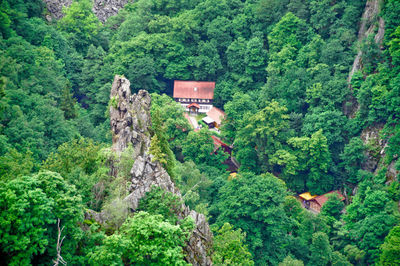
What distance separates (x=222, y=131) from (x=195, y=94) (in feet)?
35.1

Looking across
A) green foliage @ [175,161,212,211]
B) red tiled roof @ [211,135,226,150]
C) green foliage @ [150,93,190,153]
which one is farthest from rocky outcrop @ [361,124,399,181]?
A: green foliage @ [150,93,190,153]

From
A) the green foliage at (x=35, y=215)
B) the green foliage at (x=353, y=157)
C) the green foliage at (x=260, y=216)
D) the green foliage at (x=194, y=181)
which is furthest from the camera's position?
the green foliage at (x=353, y=157)

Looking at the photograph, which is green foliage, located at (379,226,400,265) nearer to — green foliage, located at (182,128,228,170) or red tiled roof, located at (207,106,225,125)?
green foliage, located at (182,128,228,170)

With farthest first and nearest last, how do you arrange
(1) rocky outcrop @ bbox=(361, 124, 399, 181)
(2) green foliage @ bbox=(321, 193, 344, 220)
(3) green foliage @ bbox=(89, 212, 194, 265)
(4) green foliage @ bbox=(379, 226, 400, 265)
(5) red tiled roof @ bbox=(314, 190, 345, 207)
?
(5) red tiled roof @ bbox=(314, 190, 345, 207) → (1) rocky outcrop @ bbox=(361, 124, 399, 181) → (2) green foliage @ bbox=(321, 193, 344, 220) → (4) green foliage @ bbox=(379, 226, 400, 265) → (3) green foliage @ bbox=(89, 212, 194, 265)

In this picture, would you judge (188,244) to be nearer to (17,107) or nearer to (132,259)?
(132,259)

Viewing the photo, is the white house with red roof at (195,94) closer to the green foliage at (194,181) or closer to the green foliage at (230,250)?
the green foliage at (194,181)

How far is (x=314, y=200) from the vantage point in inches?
2306

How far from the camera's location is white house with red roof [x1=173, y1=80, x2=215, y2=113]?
238ft

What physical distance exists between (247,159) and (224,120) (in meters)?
8.01

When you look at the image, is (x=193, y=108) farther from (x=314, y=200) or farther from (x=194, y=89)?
(x=314, y=200)


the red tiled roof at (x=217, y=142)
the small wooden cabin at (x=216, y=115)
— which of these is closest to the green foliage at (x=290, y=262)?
the red tiled roof at (x=217, y=142)

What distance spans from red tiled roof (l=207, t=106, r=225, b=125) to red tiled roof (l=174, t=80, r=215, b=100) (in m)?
2.48

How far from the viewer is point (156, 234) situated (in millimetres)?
25406

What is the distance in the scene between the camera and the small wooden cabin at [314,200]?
5741cm
